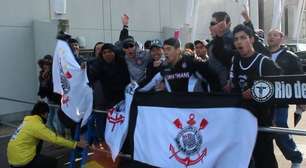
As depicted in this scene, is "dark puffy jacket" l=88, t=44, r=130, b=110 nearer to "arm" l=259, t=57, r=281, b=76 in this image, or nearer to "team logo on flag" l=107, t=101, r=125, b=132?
"team logo on flag" l=107, t=101, r=125, b=132

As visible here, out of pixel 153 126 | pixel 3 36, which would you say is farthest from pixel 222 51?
pixel 3 36

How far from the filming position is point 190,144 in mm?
4828

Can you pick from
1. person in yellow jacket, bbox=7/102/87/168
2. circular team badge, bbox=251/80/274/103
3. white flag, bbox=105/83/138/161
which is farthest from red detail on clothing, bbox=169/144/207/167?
person in yellow jacket, bbox=7/102/87/168

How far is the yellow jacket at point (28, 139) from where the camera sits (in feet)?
19.4

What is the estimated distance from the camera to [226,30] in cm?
587

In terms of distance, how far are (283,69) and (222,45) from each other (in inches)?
38.3

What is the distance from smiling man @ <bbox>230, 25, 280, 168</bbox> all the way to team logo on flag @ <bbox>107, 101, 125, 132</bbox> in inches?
66.2

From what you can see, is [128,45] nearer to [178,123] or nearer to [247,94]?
[178,123]

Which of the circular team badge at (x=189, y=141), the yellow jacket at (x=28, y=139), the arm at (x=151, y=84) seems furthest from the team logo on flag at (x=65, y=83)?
A: the circular team badge at (x=189, y=141)

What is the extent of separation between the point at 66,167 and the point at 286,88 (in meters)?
4.24

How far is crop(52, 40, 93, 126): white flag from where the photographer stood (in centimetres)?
648

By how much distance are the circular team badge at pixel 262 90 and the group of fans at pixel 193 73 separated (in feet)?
0.20

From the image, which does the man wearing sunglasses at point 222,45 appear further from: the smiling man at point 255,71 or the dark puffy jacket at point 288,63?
the smiling man at point 255,71

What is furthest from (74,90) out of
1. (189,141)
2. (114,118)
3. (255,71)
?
(255,71)
